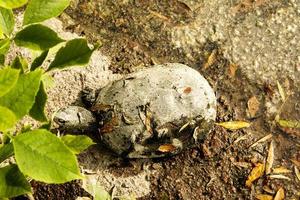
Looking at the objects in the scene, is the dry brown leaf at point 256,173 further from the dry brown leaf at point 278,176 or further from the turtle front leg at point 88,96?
the turtle front leg at point 88,96

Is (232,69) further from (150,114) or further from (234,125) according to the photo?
(150,114)

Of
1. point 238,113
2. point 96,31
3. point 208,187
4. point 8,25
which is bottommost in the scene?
point 208,187

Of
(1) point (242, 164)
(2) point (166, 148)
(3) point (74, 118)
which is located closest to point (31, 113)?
(3) point (74, 118)

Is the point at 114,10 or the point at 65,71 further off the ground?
the point at 114,10

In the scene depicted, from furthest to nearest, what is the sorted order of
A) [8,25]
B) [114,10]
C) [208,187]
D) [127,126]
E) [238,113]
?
[114,10]
[238,113]
[208,187]
[127,126]
[8,25]

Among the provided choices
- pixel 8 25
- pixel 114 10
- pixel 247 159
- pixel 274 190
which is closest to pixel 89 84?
pixel 114 10

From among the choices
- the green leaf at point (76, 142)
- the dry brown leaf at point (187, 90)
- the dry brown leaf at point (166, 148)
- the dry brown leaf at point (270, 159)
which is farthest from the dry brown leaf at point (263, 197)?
the green leaf at point (76, 142)

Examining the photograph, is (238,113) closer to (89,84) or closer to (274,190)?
(274,190)
